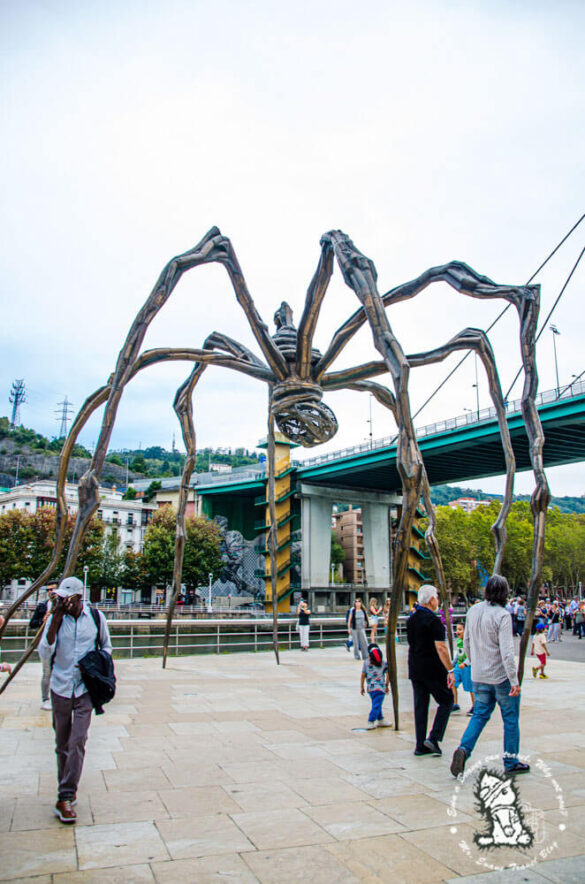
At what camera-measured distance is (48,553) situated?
50125 mm

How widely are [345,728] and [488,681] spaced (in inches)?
105

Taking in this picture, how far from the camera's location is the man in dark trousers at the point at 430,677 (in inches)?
237

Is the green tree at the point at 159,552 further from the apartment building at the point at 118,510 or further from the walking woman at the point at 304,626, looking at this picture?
the walking woman at the point at 304,626

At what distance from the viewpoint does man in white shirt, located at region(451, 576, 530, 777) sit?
5090 millimetres

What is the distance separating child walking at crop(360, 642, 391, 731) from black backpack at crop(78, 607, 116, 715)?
3.32 metres

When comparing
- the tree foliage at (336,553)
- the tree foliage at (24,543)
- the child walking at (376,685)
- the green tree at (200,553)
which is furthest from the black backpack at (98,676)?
the tree foliage at (336,553)

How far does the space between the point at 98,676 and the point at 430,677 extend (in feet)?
9.99

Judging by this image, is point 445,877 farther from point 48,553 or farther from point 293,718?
point 48,553

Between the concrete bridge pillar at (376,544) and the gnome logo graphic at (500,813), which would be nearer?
the gnome logo graphic at (500,813)

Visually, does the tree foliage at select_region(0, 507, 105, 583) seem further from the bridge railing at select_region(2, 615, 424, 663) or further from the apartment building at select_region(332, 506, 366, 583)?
the apartment building at select_region(332, 506, 366, 583)

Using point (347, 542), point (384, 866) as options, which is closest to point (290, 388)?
point (384, 866)

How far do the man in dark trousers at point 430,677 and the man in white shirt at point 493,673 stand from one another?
714mm

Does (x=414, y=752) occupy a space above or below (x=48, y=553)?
below

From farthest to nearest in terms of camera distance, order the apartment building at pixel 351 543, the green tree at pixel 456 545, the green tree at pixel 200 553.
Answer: the apartment building at pixel 351 543 → the green tree at pixel 456 545 → the green tree at pixel 200 553
